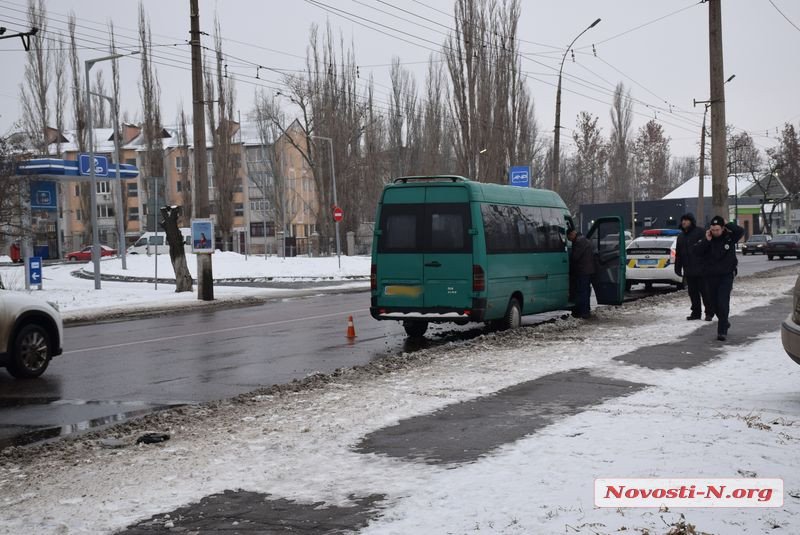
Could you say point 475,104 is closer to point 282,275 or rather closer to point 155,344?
point 282,275

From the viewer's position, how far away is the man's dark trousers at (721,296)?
13019 millimetres

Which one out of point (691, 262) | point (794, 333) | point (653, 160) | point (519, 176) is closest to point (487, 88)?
point (519, 176)

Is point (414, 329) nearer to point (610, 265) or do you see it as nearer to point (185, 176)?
point (610, 265)

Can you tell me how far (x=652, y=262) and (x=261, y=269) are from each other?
23.7 metres

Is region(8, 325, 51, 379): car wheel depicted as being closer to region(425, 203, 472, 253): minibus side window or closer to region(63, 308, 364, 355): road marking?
region(63, 308, 364, 355): road marking

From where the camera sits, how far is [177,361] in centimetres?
1295

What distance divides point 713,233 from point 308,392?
280 inches

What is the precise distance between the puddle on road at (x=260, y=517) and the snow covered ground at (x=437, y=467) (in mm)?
128

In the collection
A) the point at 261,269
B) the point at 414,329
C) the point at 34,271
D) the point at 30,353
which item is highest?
the point at 34,271

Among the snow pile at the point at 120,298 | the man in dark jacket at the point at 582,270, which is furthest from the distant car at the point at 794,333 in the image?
the snow pile at the point at 120,298

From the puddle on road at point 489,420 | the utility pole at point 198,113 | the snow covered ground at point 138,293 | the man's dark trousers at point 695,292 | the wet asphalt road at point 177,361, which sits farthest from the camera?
the utility pole at point 198,113

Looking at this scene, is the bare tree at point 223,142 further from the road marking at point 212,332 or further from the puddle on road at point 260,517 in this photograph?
the puddle on road at point 260,517

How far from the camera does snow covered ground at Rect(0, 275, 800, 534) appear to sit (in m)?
5.00

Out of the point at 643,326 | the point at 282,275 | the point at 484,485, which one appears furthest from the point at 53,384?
the point at 282,275
